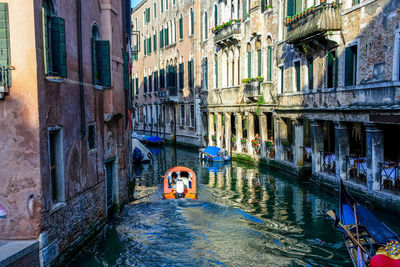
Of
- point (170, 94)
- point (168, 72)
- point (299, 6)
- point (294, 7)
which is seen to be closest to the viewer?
point (299, 6)

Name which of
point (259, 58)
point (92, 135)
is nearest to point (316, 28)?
point (259, 58)

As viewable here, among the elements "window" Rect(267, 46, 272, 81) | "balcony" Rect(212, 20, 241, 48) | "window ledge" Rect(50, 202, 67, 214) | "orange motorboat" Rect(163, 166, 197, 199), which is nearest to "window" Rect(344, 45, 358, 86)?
"orange motorboat" Rect(163, 166, 197, 199)

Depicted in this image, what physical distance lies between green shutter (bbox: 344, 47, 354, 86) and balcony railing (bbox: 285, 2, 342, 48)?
0.90 meters

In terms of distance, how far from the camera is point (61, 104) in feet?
25.5

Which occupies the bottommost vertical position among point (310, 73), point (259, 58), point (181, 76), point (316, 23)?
point (310, 73)

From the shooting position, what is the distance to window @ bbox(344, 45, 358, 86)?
43.9 feet

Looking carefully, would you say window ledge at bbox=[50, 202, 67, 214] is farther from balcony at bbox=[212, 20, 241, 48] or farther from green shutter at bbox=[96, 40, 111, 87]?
balcony at bbox=[212, 20, 241, 48]

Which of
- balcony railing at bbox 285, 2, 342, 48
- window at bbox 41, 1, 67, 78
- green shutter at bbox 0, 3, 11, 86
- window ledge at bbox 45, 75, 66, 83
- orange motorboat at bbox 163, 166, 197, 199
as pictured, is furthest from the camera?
balcony railing at bbox 285, 2, 342, 48

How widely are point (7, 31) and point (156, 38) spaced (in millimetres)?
33406

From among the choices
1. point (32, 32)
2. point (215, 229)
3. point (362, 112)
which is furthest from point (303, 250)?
point (32, 32)

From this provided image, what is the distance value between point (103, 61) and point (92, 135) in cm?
186

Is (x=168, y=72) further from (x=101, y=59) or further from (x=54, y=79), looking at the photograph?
(x=54, y=79)

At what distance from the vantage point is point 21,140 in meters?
6.76

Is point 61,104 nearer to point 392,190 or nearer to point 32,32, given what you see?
point 32,32
